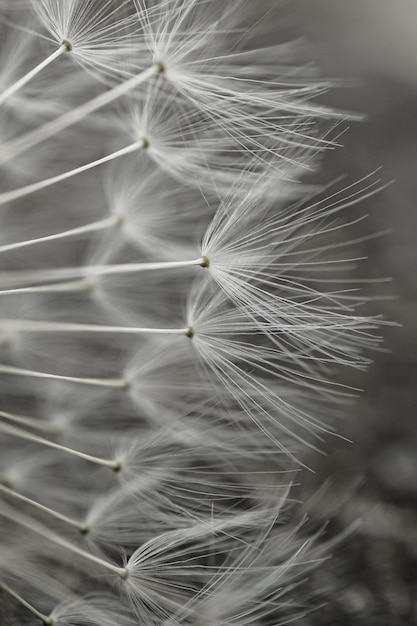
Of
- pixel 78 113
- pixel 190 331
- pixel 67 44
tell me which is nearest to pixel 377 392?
pixel 190 331

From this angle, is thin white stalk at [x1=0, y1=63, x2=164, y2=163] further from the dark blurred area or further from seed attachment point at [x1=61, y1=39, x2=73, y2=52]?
the dark blurred area

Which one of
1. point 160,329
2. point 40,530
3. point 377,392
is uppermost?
point 377,392

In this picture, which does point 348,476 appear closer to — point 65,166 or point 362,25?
point 65,166

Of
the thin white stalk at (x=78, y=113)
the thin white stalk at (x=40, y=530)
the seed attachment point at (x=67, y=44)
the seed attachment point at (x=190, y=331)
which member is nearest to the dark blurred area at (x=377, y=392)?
the thin white stalk at (x=40, y=530)

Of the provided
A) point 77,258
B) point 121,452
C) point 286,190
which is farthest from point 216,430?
point 77,258

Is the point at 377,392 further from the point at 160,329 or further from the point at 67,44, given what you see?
the point at 67,44
